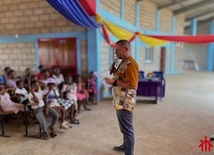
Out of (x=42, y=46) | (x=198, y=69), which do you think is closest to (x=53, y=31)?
(x=42, y=46)

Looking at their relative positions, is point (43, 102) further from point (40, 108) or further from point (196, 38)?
point (196, 38)

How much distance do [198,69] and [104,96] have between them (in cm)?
1263

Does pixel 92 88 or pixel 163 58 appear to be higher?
pixel 163 58

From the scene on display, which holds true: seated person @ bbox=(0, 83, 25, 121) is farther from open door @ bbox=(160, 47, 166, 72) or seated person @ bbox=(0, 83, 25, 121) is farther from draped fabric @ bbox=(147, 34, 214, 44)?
open door @ bbox=(160, 47, 166, 72)

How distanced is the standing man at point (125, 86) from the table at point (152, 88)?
321 centimetres

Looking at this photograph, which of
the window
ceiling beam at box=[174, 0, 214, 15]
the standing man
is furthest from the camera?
ceiling beam at box=[174, 0, 214, 15]

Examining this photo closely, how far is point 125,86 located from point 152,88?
3410 mm

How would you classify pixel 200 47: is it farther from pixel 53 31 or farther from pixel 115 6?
pixel 53 31

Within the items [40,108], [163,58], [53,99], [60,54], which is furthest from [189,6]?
[40,108]

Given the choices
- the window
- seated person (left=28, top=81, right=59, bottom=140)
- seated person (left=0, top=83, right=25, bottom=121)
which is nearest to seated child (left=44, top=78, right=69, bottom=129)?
seated person (left=28, top=81, right=59, bottom=140)

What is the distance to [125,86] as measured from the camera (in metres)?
2.03

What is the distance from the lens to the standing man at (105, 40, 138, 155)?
202 cm

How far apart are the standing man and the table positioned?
Answer: 321 cm

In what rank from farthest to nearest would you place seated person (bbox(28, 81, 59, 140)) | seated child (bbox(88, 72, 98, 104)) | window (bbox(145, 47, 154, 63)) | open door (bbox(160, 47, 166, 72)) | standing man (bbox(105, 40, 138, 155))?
open door (bbox(160, 47, 166, 72)), window (bbox(145, 47, 154, 63)), seated child (bbox(88, 72, 98, 104)), seated person (bbox(28, 81, 59, 140)), standing man (bbox(105, 40, 138, 155))
